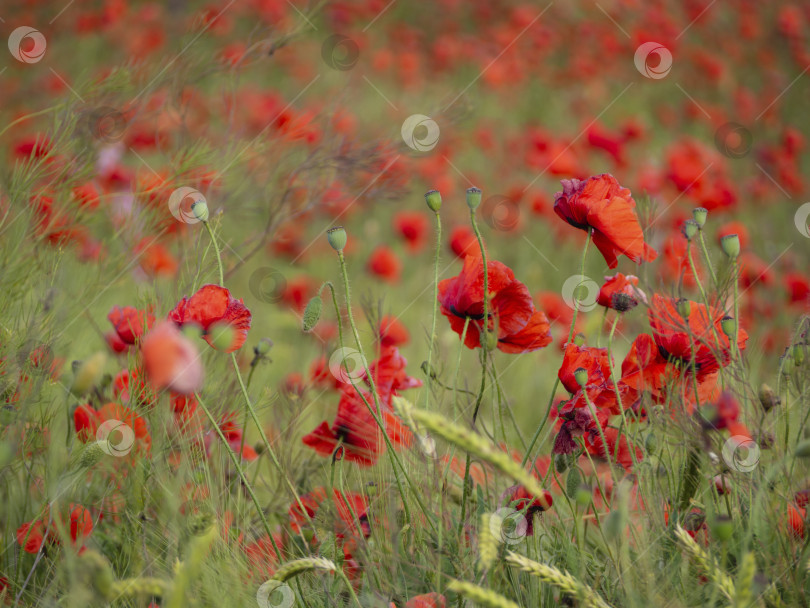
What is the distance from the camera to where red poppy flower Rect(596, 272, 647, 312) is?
852 mm

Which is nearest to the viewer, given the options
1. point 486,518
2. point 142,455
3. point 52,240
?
point 486,518

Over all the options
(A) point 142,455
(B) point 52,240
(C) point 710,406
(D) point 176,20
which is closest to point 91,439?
(A) point 142,455

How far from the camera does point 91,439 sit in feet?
3.03

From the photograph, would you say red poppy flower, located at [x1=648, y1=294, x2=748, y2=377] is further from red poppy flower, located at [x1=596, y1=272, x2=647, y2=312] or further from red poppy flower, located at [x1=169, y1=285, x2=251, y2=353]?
red poppy flower, located at [x1=169, y1=285, x2=251, y2=353]

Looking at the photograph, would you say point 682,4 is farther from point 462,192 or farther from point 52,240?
point 52,240

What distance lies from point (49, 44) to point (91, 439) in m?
Answer: 3.79

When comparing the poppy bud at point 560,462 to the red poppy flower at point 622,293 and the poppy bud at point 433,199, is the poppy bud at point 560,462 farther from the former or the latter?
the poppy bud at point 433,199

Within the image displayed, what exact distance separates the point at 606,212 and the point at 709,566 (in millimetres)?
386
